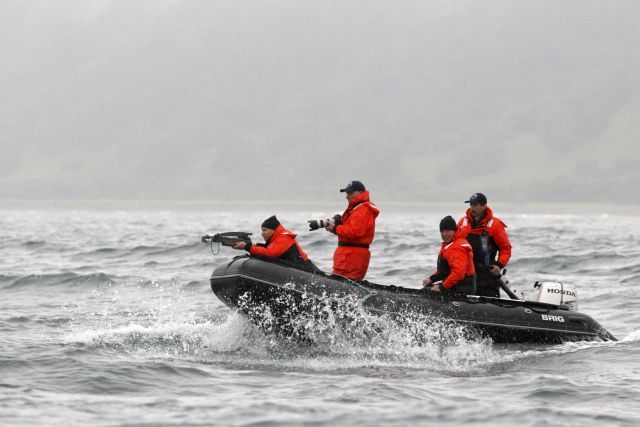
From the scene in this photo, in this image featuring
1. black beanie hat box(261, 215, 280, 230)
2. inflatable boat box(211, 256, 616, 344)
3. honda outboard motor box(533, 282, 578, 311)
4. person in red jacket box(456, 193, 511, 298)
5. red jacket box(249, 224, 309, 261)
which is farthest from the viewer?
honda outboard motor box(533, 282, 578, 311)

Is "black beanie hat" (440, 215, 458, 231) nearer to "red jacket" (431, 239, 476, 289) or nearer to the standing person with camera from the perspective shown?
"red jacket" (431, 239, 476, 289)

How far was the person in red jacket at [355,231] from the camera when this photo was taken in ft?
44.8

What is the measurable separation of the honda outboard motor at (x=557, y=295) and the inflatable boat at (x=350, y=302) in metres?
0.59

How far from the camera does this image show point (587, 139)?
173625 mm

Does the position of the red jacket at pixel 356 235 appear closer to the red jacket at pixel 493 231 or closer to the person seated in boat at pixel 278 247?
the person seated in boat at pixel 278 247

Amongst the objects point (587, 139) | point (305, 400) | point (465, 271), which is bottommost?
point (305, 400)

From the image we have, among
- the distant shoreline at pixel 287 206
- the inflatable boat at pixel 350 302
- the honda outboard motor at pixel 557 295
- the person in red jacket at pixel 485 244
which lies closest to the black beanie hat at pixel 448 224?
the person in red jacket at pixel 485 244

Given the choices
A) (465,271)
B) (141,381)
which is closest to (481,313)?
(465,271)

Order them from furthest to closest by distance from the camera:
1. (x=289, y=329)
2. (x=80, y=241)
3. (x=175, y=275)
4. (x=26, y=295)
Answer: (x=80, y=241), (x=175, y=275), (x=26, y=295), (x=289, y=329)

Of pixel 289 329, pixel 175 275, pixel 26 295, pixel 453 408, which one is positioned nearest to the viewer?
pixel 453 408

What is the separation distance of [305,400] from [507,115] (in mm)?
179431

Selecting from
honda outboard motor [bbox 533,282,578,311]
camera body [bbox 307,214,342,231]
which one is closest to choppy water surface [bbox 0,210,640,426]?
honda outboard motor [bbox 533,282,578,311]

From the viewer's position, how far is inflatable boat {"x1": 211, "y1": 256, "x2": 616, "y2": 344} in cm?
1329

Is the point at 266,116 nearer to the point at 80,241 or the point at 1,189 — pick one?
the point at 1,189
